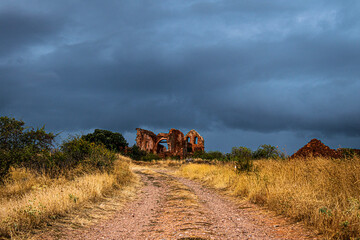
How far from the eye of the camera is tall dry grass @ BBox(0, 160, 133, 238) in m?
5.89

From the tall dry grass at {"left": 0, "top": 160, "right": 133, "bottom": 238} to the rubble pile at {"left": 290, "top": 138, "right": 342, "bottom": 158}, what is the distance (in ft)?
35.3

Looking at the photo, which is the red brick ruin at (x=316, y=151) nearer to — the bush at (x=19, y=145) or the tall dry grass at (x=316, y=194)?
the tall dry grass at (x=316, y=194)

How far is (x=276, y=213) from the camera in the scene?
24.3ft

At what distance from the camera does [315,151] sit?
14258mm

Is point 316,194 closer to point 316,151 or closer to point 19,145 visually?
point 316,151

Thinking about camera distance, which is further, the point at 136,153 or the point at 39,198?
the point at 136,153

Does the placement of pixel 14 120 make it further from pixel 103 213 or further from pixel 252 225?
pixel 252 225

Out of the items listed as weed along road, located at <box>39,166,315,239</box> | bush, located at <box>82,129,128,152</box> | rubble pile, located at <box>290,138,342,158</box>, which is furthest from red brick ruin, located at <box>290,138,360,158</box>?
bush, located at <box>82,129,128,152</box>

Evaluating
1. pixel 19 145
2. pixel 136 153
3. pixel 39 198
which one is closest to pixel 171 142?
pixel 136 153

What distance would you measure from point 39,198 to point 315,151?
556 inches

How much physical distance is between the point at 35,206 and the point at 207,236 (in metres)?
4.88

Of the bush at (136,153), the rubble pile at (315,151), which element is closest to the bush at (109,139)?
the bush at (136,153)

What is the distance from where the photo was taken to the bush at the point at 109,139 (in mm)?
47094

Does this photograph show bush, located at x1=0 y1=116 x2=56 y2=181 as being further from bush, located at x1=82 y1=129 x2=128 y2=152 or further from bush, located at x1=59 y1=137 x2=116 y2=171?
bush, located at x1=82 y1=129 x2=128 y2=152
